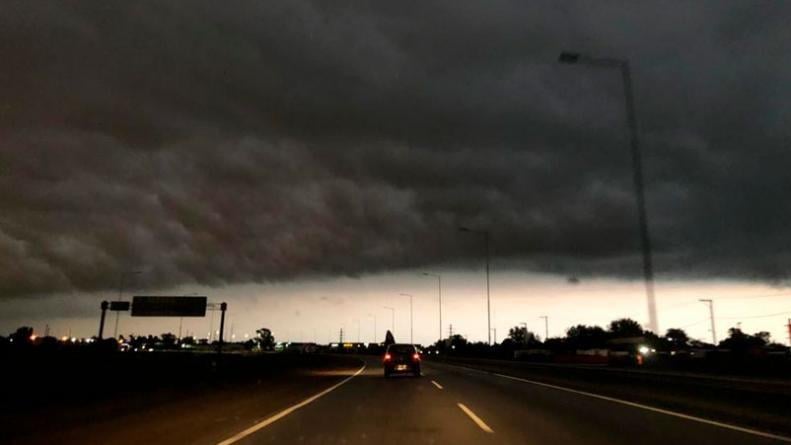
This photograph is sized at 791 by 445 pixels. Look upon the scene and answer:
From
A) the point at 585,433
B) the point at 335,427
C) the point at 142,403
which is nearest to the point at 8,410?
the point at 142,403

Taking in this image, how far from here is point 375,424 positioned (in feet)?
44.2

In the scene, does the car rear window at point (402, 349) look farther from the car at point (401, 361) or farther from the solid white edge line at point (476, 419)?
the solid white edge line at point (476, 419)

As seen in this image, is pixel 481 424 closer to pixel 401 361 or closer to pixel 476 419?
pixel 476 419

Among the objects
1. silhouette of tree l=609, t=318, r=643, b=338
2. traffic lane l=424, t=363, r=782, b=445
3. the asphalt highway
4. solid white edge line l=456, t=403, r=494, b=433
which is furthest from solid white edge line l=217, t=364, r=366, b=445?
silhouette of tree l=609, t=318, r=643, b=338

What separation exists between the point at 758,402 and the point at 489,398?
7.57 metres

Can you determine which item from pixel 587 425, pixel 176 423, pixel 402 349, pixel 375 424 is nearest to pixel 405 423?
pixel 375 424

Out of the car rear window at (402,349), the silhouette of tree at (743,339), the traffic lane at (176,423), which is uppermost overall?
the silhouette of tree at (743,339)

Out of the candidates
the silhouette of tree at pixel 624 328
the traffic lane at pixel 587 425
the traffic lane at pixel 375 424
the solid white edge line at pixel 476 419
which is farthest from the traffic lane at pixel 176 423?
the silhouette of tree at pixel 624 328

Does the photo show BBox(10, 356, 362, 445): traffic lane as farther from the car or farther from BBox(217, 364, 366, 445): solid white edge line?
the car

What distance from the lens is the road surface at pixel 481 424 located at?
1127cm

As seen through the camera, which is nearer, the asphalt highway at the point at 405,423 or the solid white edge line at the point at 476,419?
the asphalt highway at the point at 405,423

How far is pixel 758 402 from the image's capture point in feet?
53.8

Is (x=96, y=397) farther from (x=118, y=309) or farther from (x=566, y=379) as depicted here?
(x=118, y=309)

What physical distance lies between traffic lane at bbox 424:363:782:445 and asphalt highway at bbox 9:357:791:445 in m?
0.02
